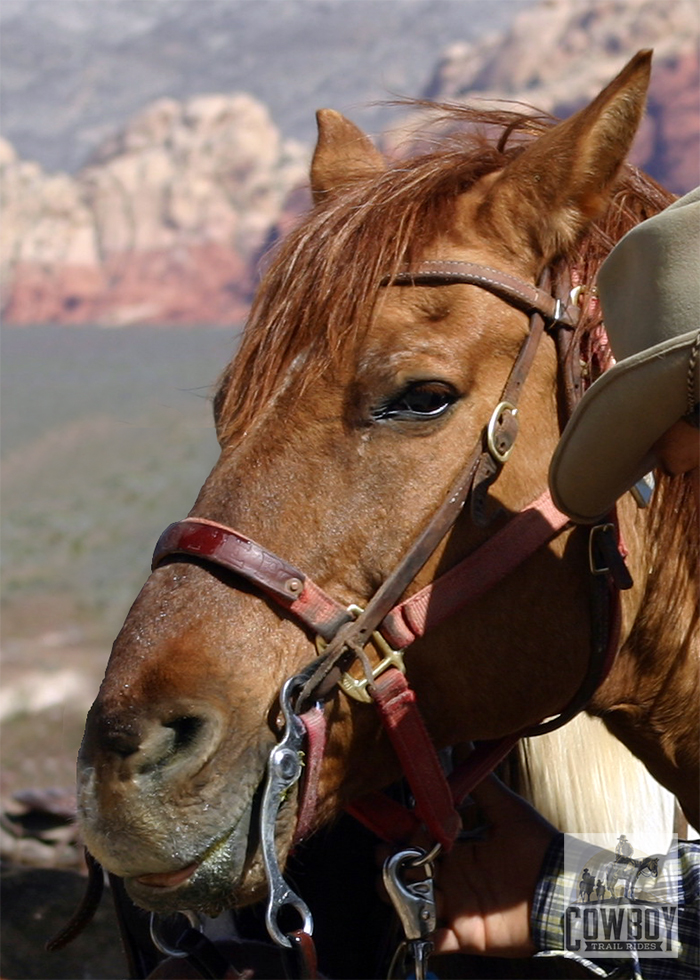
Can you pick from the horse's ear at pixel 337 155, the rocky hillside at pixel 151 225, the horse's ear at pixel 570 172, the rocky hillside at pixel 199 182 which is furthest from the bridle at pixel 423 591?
the rocky hillside at pixel 151 225

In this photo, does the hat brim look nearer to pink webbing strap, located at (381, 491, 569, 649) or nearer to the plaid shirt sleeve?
pink webbing strap, located at (381, 491, 569, 649)

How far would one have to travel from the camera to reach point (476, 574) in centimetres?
205

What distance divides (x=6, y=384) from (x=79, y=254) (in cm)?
4204

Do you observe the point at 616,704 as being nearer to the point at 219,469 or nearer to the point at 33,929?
the point at 219,469

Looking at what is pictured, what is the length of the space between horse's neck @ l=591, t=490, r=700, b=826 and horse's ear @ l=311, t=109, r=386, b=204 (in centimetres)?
117

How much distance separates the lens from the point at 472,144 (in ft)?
8.26

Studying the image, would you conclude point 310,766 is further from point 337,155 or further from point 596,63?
point 596,63

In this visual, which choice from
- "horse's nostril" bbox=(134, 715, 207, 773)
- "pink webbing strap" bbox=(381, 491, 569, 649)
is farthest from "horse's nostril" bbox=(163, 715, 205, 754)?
"pink webbing strap" bbox=(381, 491, 569, 649)

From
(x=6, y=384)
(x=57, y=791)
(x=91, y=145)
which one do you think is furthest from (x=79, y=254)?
(x=57, y=791)

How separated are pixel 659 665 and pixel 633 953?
0.60 m

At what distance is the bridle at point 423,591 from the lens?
1.94m

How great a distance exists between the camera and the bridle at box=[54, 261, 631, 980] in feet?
6.35

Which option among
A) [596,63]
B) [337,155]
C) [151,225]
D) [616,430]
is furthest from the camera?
[596,63]

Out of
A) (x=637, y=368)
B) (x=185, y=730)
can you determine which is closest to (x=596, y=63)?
(x=637, y=368)
